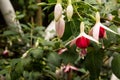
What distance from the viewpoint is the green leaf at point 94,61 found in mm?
873

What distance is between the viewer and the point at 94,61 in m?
0.88

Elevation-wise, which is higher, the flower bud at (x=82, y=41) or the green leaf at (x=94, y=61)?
the flower bud at (x=82, y=41)

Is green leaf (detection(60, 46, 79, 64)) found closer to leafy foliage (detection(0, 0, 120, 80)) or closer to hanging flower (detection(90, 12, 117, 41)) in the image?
leafy foliage (detection(0, 0, 120, 80))

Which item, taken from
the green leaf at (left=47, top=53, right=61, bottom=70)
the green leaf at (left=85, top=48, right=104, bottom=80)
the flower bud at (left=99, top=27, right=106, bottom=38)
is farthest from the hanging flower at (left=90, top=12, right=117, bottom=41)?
the green leaf at (left=47, top=53, right=61, bottom=70)

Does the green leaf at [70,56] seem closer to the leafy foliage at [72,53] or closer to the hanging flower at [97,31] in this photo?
the leafy foliage at [72,53]

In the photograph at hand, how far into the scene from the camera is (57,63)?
3.50 feet

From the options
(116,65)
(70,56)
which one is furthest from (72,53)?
(116,65)

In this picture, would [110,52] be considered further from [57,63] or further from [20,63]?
[20,63]

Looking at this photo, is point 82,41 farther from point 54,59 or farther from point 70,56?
point 54,59

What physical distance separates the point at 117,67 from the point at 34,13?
7.48 ft

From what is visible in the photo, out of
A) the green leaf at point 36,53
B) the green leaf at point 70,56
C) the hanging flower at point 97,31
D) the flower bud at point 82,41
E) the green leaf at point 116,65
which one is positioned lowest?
the green leaf at point 36,53

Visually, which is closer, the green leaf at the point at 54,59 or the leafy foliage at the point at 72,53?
the leafy foliage at the point at 72,53

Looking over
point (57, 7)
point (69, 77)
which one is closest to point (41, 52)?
point (69, 77)

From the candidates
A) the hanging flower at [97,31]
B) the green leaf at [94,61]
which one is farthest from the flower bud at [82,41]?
the green leaf at [94,61]
